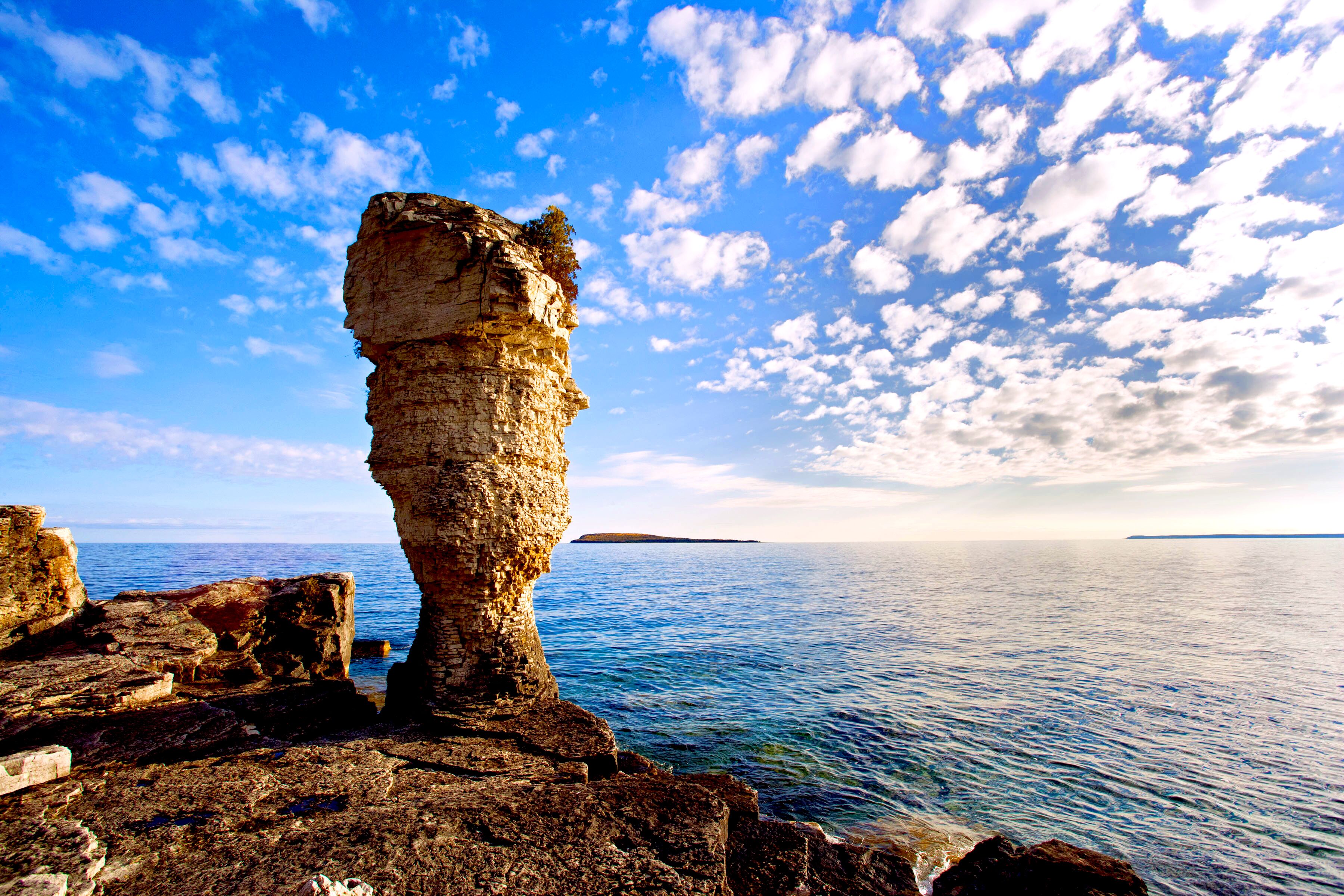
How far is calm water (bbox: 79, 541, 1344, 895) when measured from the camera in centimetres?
877

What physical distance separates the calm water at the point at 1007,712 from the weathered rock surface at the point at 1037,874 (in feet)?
3.66

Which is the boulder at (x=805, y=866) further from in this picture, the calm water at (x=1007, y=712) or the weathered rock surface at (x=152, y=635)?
the weathered rock surface at (x=152, y=635)

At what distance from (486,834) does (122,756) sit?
193 inches

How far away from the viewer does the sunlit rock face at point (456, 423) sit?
8.92 meters

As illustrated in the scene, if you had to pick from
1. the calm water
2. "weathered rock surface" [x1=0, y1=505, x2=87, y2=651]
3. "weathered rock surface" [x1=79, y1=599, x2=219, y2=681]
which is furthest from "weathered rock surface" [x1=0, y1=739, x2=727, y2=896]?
"weathered rock surface" [x1=0, y1=505, x2=87, y2=651]

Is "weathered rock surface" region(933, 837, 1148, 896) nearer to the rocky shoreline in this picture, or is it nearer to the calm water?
the rocky shoreline

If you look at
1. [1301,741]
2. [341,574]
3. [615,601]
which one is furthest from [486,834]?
[615,601]

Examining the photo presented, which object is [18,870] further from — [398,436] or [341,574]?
[341,574]

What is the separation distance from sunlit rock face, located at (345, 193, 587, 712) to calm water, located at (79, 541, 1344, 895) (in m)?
4.46

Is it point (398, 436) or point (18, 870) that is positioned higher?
point (398, 436)

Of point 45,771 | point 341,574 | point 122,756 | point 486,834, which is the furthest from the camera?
point 341,574

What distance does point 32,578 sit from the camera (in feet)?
31.2

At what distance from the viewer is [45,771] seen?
5.31 meters

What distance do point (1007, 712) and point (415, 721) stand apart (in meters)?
13.8
